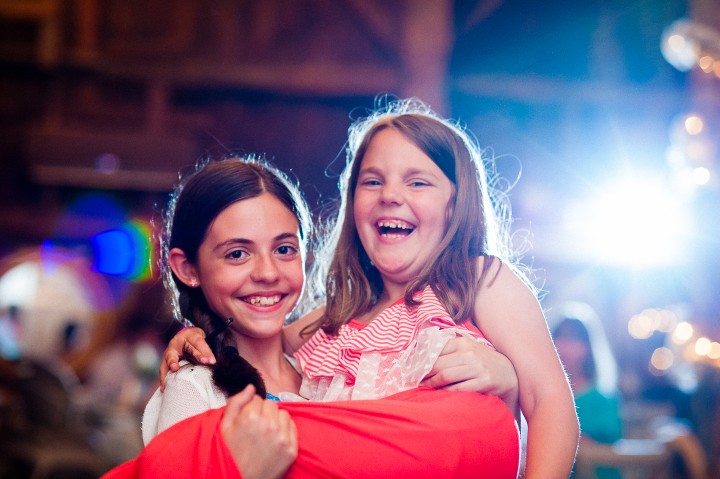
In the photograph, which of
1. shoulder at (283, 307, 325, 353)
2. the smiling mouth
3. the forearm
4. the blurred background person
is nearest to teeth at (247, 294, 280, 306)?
the smiling mouth

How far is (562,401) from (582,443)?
2.58 metres

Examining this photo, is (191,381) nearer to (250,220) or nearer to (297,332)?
(250,220)

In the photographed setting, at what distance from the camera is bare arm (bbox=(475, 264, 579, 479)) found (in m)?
1.54

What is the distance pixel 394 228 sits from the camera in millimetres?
1800

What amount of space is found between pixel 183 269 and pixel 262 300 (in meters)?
0.20

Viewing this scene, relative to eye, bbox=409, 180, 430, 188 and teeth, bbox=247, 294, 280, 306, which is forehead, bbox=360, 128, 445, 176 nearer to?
eye, bbox=409, 180, 430, 188

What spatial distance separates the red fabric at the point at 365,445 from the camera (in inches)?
52.3

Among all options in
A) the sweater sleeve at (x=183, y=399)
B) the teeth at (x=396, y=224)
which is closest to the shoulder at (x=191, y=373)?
the sweater sleeve at (x=183, y=399)

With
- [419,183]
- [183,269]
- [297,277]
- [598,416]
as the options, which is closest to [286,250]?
[297,277]

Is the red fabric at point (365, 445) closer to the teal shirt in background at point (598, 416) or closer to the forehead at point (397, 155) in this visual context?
the forehead at point (397, 155)

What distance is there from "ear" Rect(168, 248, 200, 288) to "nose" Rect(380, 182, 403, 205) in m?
0.43

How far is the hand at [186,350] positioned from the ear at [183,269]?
102 millimetres

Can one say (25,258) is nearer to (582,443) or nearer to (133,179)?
(133,179)

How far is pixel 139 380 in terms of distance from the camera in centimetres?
598
